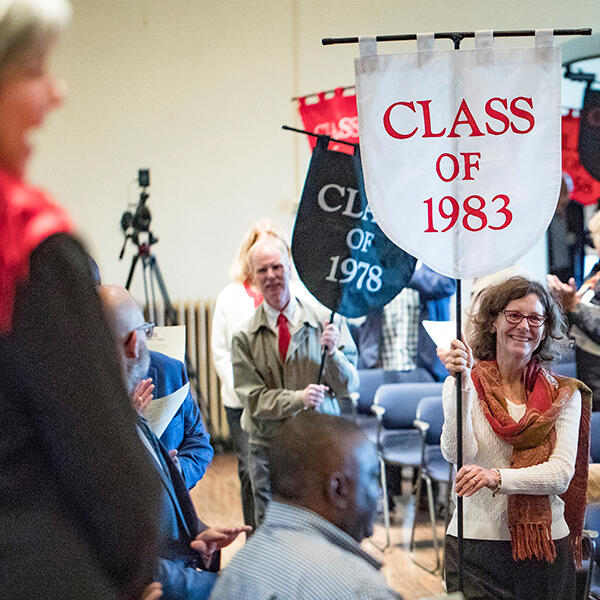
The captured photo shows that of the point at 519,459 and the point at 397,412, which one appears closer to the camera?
the point at 519,459

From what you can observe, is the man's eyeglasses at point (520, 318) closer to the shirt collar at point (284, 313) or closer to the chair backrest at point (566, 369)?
the shirt collar at point (284, 313)

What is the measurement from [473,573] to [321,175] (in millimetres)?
1432

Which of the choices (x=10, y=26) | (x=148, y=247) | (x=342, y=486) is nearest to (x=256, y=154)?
(x=148, y=247)

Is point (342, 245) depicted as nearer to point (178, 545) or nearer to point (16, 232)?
point (178, 545)

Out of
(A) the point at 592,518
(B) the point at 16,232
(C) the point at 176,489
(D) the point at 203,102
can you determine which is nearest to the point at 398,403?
(A) the point at 592,518

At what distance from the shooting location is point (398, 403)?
4.60 meters

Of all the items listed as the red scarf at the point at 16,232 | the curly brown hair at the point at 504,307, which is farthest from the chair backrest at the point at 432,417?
the red scarf at the point at 16,232

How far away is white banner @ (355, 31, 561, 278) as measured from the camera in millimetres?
2320

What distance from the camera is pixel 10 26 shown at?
746 millimetres

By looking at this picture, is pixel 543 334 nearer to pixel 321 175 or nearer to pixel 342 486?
pixel 321 175

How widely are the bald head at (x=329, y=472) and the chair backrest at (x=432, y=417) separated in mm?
2739

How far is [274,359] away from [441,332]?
909mm

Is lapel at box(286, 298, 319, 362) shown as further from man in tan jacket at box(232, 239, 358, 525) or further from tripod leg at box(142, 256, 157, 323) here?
tripod leg at box(142, 256, 157, 323)

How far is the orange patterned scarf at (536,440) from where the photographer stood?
234 cm
